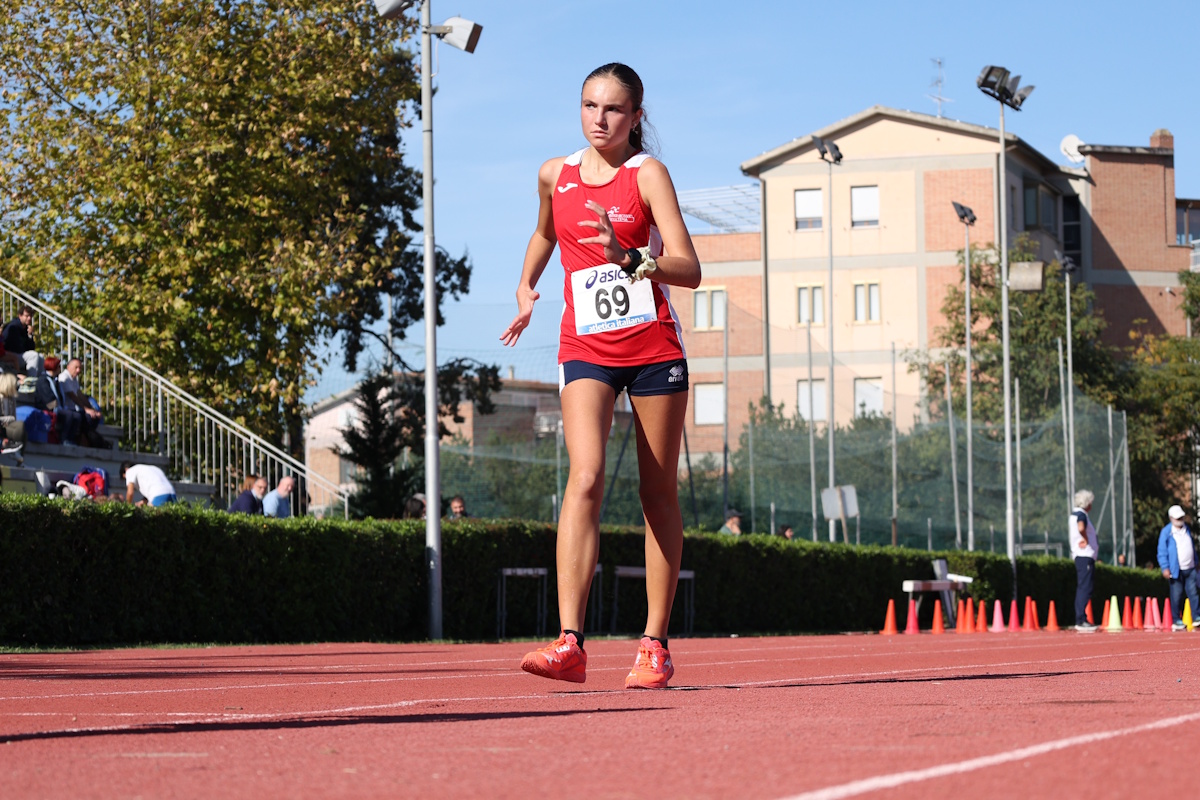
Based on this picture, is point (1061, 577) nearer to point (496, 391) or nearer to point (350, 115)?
point (496, 391)

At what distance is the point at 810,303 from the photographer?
206 feet

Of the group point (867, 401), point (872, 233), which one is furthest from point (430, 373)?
point (872, 233)

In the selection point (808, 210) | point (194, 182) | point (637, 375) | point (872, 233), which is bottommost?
point (637, 375)

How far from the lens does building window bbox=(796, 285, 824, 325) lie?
207ft

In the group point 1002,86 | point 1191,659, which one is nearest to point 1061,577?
point 1002,86

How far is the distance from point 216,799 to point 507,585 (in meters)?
17.5

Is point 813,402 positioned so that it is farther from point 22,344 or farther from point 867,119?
point 867,119

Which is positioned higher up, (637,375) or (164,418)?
(164,418)

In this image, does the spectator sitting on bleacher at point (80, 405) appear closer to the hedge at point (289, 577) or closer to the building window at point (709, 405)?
the hedge at point (289, 577)

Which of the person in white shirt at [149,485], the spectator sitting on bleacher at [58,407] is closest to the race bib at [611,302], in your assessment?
the person in white shirt at [149,485]

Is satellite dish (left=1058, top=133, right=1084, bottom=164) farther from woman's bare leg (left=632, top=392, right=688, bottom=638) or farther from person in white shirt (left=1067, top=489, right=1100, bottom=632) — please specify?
woman's bare leg (left=632, top=392, right=688, bottom=638)

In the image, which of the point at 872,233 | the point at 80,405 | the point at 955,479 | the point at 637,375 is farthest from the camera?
the point at 872,233

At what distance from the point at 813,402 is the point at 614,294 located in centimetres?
3139

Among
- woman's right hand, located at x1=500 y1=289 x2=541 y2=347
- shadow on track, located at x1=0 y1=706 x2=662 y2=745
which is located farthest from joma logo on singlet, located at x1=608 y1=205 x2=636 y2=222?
shadow on track, located at x1=0 y1=706 x2=662 y2=745
